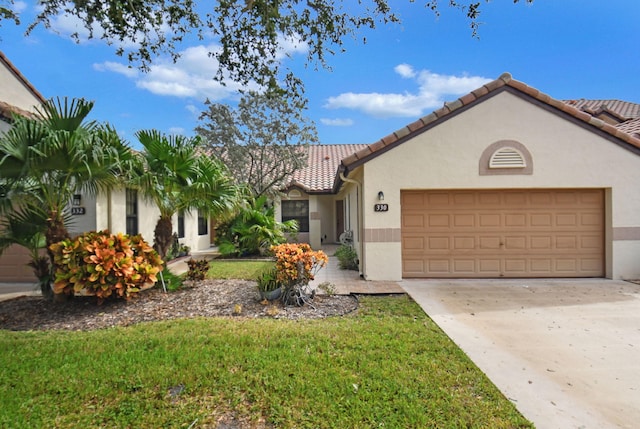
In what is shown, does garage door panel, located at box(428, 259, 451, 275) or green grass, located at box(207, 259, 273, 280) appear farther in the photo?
green grass, located at box(207, 259, 273, 280)

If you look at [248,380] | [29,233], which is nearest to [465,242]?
[248,380]

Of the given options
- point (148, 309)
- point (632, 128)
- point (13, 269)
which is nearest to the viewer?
point (148, 309)

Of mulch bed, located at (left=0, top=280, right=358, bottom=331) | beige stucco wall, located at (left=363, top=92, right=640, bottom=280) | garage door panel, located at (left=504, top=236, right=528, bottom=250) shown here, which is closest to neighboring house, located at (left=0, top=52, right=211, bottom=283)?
mulch bed, located at (left=0, top=280, right=358, bottom=331)

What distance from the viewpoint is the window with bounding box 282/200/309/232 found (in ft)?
60.3

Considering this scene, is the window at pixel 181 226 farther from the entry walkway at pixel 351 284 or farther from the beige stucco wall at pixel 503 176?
the beige stucco wall at pixel 503 176

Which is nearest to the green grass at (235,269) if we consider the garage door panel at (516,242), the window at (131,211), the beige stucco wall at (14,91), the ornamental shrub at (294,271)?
the ornamental shrub at (294,271)

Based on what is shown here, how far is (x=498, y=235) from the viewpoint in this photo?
908 centimetres

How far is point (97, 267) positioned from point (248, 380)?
14.2ft

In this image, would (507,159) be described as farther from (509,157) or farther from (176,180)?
(176,180)

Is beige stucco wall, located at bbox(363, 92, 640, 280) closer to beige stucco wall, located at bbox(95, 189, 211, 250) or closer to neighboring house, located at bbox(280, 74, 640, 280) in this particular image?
neighboring house, located at bbox(280, 74, 640, 280)

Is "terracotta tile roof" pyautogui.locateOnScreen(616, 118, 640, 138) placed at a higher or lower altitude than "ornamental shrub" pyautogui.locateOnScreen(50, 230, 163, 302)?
higher

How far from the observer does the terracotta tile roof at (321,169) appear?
17859mm

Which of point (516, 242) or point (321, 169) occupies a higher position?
point (321, 169)

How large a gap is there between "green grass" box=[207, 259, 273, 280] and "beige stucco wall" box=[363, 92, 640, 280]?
12.3 ft
